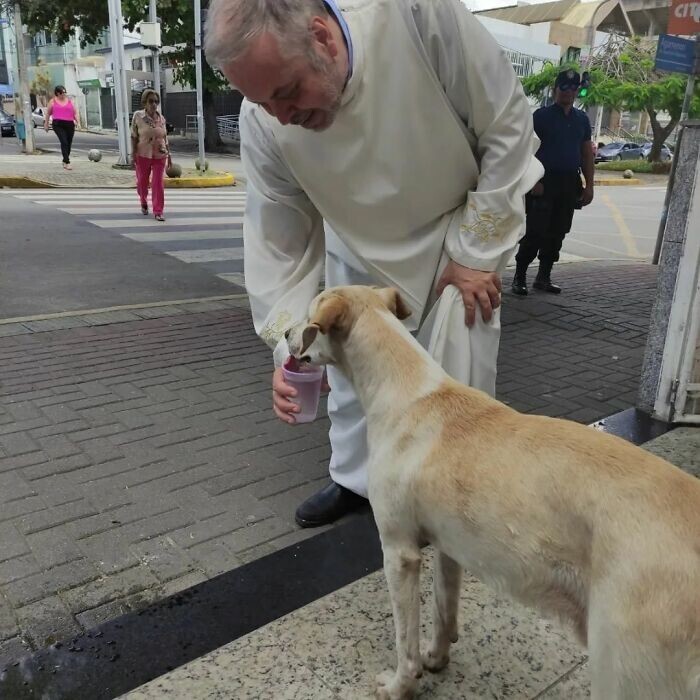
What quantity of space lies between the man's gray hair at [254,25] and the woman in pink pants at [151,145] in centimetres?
1021

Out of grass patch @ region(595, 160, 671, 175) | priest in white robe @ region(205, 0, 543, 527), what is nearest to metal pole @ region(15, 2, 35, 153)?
priest in white robe @ region(205, 0, 543, 527)

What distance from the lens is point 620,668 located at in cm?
145

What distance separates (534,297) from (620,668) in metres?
6.64

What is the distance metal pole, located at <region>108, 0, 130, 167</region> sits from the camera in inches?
719

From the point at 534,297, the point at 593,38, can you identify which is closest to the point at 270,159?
the point at 534,297

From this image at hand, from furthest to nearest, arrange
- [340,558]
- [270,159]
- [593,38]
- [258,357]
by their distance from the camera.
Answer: [593,38]
[258,357]
[340,558]
[270,159]

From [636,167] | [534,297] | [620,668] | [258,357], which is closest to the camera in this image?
[620,668]

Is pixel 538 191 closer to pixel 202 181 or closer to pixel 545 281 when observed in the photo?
pixel 545 281

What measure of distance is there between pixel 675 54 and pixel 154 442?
363 inches

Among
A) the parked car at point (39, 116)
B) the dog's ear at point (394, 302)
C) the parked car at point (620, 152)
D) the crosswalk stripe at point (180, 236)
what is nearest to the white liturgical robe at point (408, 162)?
the dog's ear at point (394, 302)

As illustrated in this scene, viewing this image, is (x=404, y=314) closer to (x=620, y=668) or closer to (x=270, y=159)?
(x=270, y=159)

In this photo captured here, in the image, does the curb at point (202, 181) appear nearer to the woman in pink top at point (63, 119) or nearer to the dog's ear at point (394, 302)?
the woman in pink top at point (63, 119)

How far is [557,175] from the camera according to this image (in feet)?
24.5

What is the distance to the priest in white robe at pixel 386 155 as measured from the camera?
2.00m
